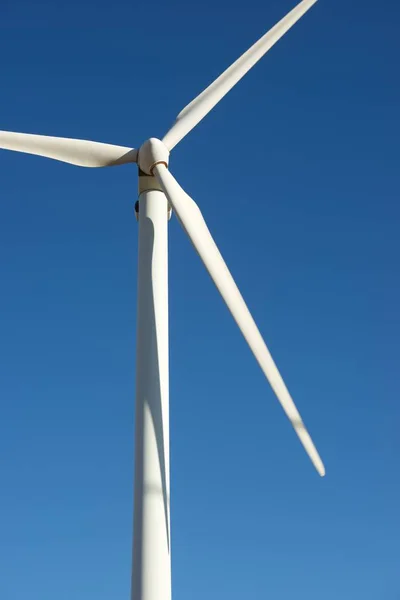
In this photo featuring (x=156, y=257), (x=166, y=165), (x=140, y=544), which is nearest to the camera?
(x=140, y=544)

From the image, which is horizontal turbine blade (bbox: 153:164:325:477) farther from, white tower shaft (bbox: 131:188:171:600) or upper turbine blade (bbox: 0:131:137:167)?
upper turbine blade (bbox: 0:131:137:167)

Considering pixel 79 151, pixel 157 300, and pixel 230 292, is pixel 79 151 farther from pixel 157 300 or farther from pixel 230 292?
pixel 230 292

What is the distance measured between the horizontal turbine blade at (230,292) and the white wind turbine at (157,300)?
19mm

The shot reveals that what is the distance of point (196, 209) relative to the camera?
1689 centimetres

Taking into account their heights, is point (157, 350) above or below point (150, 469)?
above

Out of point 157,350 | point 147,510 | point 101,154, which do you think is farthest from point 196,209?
point 147,510

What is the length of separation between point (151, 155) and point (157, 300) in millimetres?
3271

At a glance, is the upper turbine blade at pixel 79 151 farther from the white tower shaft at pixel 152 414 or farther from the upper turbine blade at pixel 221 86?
the white tower shaft at pixel 152 414

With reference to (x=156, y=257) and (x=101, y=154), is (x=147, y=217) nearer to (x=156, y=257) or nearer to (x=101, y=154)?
(x=156, y=257)

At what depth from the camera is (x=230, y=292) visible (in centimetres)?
1571

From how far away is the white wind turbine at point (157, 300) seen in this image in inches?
523

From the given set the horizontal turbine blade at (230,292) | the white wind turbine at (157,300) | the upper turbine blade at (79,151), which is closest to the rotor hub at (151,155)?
the white wind turbine at (157,300)

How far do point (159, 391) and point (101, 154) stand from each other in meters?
5.78

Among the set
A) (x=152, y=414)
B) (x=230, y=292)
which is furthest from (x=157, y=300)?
(x=152, y=414)
